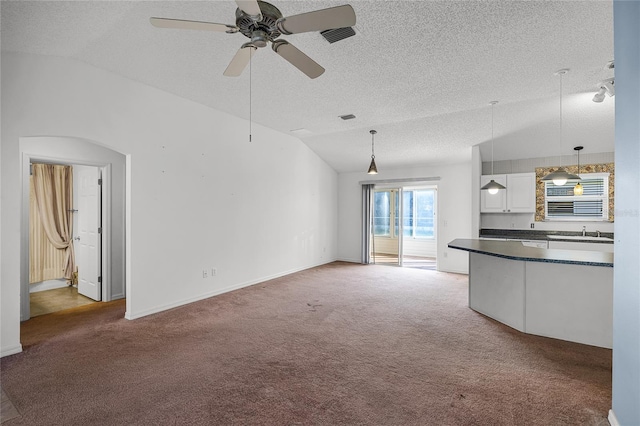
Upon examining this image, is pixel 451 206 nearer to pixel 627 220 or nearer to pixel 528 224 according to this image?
pixel 528 224

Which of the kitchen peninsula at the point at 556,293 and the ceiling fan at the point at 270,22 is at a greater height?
the ceiling fan at the point at 270,22

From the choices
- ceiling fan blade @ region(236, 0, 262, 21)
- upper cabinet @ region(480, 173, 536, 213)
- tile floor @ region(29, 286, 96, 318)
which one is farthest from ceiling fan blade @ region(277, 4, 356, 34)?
upper cabinet @ region(480, 173, 536, 213)

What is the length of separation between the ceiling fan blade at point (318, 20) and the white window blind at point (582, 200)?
6351 mm

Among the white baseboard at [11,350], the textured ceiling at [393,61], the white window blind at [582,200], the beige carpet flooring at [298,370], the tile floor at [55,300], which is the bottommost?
the beige carpet flooring at [298,370]

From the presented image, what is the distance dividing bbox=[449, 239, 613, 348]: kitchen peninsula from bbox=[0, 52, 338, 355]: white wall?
3700 millimetres

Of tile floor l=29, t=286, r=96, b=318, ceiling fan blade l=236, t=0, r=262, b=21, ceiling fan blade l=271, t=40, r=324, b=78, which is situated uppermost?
ceiling fan blade l=236, t=0, r=262, b=21

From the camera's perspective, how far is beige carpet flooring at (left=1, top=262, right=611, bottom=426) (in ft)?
6.81

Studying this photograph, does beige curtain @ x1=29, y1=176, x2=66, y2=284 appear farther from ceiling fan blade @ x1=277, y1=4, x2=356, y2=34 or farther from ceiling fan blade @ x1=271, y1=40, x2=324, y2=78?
ceiling fan blade @ x1=277, y1=4, x2=356, y2=34

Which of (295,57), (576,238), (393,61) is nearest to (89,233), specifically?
(295,57)

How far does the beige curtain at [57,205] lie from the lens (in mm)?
5137

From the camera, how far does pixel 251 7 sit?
1.68 metres

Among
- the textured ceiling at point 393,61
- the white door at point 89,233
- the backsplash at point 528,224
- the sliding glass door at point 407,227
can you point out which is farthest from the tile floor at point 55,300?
the backsplash at point 528,224

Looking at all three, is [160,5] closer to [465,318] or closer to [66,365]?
[66,365]

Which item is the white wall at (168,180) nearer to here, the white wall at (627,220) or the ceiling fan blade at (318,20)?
the ceiling fan blade at (318,20)
